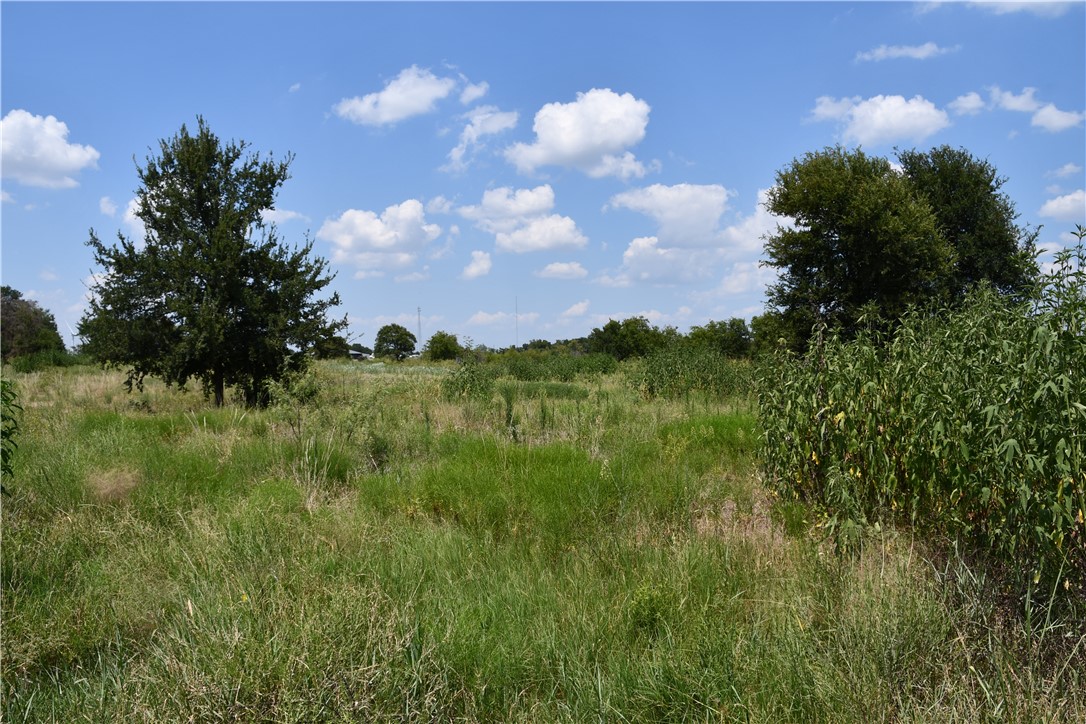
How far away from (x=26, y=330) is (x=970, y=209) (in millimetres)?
41077

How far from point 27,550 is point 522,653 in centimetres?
399

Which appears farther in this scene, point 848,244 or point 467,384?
point 848,244

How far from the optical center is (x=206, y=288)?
13398mm

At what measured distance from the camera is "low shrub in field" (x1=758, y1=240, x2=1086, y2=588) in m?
3.08

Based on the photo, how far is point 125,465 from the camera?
22.9 feet

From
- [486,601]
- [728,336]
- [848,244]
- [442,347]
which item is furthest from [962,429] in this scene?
[442,347]

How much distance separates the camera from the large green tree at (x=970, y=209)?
83.4ft

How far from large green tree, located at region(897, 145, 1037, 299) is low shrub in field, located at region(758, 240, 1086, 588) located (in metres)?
23.7

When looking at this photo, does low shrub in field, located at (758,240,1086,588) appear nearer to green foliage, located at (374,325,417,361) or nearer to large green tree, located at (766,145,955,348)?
large green tree, located at (766,145,955,348)

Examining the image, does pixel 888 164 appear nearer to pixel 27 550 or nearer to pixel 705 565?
pixel 705 565

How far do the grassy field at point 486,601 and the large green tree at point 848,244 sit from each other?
46.7ft

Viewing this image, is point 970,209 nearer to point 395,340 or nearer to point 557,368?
point 557,368

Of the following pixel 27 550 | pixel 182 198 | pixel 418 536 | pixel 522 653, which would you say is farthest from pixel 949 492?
pixel 182 198

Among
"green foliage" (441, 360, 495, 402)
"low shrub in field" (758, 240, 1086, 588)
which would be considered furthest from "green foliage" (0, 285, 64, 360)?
"low shrub in field" (758, 240, 1086, 588)
